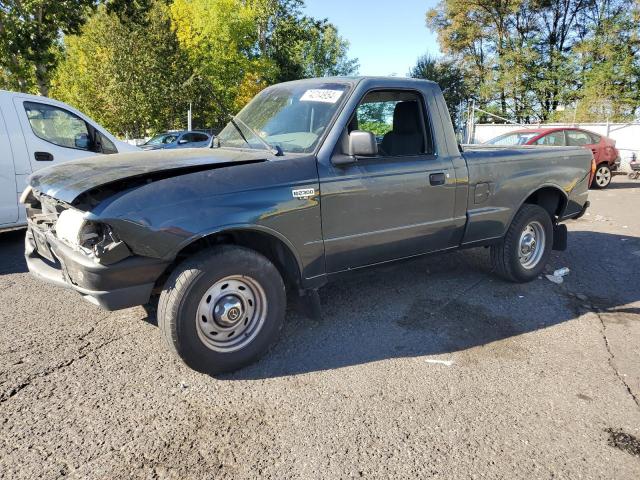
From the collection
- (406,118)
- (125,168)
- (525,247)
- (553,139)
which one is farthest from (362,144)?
(553,139)

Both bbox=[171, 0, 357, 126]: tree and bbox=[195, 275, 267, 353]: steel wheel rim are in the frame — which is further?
bbox=[171, 0, 357, 126]: tree

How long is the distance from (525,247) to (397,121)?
6.53 feet

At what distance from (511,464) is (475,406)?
487 mm

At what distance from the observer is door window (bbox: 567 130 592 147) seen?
40.9 ft

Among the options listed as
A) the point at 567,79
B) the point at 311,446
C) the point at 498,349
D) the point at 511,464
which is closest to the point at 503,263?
the point at 498,349

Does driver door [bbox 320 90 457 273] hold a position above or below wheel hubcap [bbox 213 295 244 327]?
above

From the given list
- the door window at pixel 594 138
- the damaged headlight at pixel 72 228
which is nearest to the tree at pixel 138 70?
the door window at pixel 594 138

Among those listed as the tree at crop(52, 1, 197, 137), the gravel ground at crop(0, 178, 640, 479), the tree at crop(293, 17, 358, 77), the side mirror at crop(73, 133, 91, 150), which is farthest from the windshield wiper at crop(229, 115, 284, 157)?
the tree at crop(293, 17, 358, 77)

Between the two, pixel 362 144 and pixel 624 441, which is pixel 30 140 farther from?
pixel 624 441

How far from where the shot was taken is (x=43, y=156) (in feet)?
19.8

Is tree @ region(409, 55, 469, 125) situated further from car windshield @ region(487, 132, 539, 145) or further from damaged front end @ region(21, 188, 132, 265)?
damaged front end @ region(21, 188, 132, 265)

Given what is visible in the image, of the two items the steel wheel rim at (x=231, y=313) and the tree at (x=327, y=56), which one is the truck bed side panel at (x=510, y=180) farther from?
the tree at (x=327, y=56)

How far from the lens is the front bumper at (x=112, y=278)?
2.61 m

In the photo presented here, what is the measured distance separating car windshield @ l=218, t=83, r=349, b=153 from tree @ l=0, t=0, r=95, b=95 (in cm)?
1508
